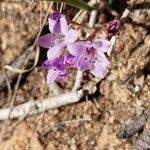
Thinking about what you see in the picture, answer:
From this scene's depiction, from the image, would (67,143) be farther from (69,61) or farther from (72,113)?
(69,61)

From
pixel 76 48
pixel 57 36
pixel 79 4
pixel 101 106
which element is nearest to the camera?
pixel 76 48

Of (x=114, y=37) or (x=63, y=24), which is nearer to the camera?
(x=63, y=24)

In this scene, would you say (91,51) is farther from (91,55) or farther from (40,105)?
(40,105)

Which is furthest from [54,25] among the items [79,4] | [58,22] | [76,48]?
[79,4]

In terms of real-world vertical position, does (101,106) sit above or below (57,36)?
below

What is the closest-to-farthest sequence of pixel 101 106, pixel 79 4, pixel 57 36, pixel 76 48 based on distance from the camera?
pixel 76 48
pixel 57 36
pixel 79 4
pixel 101 106

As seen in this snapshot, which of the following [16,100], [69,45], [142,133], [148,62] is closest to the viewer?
[69,45]

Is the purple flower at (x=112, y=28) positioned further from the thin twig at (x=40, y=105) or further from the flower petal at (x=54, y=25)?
the thin twig at (x=40, y=105)

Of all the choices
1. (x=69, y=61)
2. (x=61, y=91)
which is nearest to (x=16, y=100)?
(x=61, y=91)
